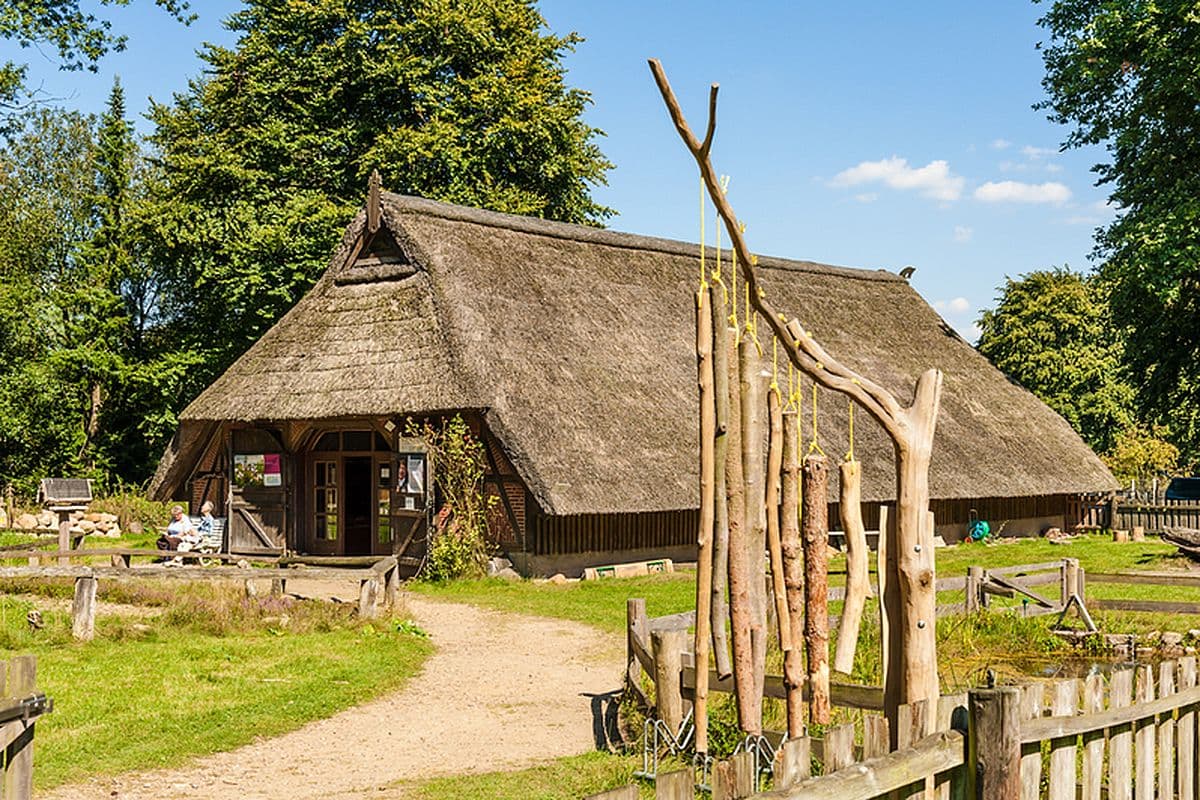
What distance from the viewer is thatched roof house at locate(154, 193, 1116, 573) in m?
20.3

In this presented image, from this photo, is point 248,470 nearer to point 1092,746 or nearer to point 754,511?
point 754,511

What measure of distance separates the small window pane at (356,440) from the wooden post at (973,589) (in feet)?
40.3

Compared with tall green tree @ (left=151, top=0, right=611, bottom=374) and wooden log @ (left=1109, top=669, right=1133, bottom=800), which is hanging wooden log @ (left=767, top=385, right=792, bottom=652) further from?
tall green tree @ (left=151, top=0, right=611, bottom=374)

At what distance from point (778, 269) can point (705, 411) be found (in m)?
25.7

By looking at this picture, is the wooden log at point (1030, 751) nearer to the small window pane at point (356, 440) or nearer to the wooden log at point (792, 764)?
the wooden log at point (792, 764)

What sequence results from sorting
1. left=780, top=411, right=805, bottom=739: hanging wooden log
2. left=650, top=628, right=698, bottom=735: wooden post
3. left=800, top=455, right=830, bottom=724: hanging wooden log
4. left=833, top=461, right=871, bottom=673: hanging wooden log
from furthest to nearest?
left=650, top=628, right=698, bottom=735: wooden post < left=833, top=461, right=871, bottom=673: hanging wooden log < left=800, top=455, right=830, bottom=724: hanging wooden log < left=780, top=411, right=805, bottom=739: hanging wooden log

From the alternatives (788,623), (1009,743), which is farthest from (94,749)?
(1009,743)

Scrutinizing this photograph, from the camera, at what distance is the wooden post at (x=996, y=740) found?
4613 mm

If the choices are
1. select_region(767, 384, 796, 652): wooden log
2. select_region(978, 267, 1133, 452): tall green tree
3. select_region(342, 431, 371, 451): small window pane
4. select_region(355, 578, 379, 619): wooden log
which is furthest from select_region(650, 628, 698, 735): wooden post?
select_region(978, 267, 1133, 452): tall green tree

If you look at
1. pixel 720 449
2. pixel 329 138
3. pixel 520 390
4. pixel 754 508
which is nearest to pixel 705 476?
pixel 720 449

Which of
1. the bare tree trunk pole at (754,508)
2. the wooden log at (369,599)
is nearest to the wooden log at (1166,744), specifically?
the bare tree trunk pole at (754,508)

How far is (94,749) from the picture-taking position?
29.5 feet

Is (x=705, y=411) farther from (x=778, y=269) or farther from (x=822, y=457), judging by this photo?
(x=778, y=269)

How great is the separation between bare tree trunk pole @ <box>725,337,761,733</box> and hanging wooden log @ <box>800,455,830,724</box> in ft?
1.44
